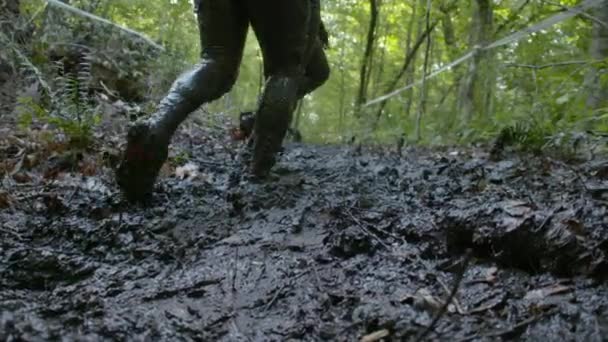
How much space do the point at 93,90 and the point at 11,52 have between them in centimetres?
164

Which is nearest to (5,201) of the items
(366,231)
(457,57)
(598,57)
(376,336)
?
(366,231)

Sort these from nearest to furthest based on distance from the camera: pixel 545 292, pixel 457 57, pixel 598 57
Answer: pixel 545 292 < pixel 598 57 < pixel 457 57

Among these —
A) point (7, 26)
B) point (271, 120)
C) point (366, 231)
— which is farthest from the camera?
point (7, 26)

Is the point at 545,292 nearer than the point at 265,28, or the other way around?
the point at 545,292

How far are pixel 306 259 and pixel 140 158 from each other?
98 cm

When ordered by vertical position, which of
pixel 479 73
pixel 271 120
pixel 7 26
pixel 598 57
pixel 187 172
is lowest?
pixel 187 172

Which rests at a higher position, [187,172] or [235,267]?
[187,172]

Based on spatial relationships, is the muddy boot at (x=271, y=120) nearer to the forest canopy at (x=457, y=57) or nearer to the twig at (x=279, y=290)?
the twig at (x=279, y=290)

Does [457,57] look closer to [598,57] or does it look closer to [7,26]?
[598,57]

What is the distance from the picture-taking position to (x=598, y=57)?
12.6 feet

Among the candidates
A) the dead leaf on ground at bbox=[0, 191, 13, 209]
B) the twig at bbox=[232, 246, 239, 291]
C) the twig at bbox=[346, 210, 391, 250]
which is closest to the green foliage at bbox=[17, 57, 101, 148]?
the dead leaf on ground at bbox=[0, 191, 13, 209]

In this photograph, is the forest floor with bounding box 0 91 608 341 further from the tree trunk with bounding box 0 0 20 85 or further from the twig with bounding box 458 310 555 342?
the tree trunk with bounding box 0 0 20 85

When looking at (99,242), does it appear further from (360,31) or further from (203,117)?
(360,31)

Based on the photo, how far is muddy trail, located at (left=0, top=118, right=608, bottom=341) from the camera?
1.37 m
